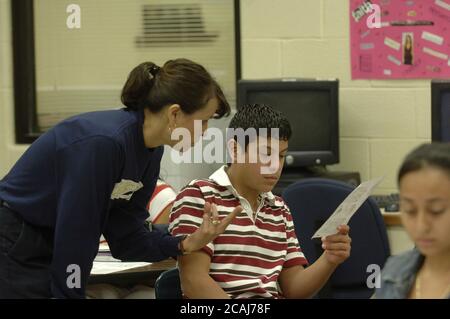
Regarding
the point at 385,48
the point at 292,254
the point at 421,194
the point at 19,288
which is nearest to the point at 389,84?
the point at 385,48

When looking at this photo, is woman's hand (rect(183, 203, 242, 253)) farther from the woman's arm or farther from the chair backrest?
the chair backrest

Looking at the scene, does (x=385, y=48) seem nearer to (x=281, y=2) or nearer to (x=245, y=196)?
(x=281, y=2)

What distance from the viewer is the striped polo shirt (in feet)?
7.49

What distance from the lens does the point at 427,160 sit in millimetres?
1555

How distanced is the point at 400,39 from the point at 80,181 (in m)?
2.40

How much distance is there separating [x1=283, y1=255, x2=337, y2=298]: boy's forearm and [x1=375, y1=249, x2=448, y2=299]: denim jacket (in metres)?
0.69

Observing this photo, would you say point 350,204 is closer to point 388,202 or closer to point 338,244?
point 338,244

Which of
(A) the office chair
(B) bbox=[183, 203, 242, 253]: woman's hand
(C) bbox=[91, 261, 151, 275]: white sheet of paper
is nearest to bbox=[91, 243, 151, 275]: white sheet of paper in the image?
(C) bbox=[91, 261, 151, 275]: white sheet of paper

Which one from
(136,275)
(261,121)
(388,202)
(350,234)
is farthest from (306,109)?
(261,121)

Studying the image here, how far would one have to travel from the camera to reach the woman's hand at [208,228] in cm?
218

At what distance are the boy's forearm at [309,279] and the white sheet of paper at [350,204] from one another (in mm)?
201

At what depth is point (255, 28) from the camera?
4379 millimetres

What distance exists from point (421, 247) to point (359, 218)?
1.66 m
